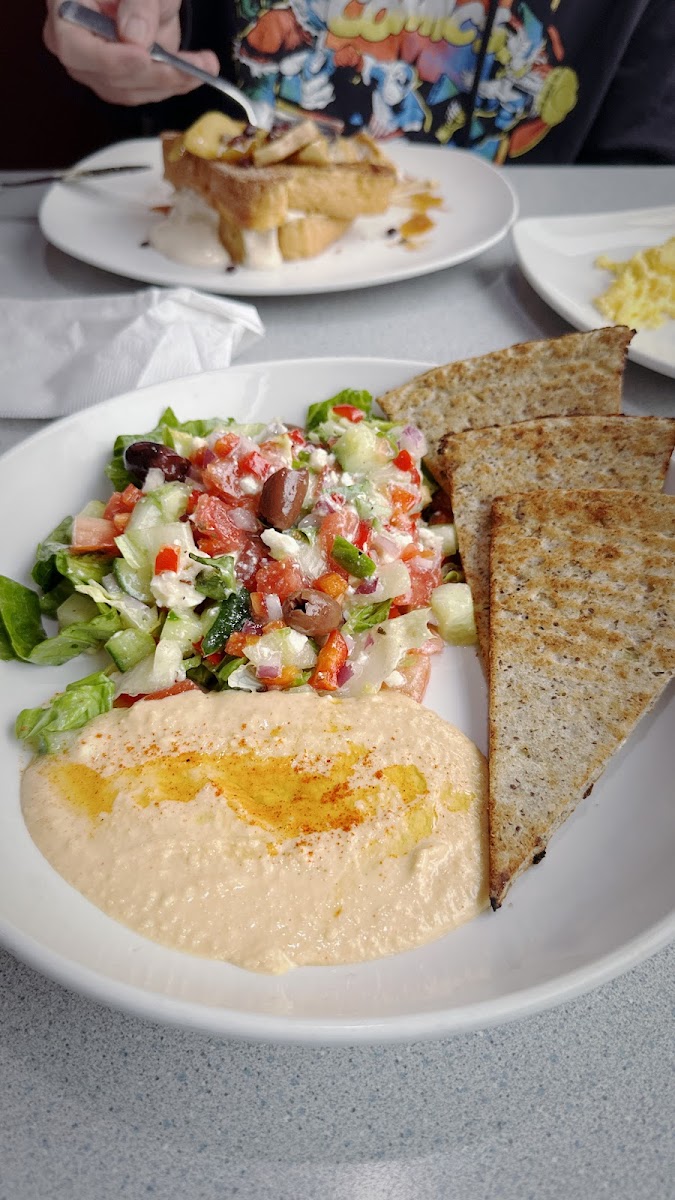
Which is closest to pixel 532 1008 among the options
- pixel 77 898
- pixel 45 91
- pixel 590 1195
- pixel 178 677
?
pixel 590 1195

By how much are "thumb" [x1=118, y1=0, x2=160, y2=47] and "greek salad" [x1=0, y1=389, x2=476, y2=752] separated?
2.82 meters

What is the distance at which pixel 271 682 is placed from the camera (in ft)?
6.67

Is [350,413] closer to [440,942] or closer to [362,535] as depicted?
[362,535]

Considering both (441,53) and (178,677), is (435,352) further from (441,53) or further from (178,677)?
(441,53)

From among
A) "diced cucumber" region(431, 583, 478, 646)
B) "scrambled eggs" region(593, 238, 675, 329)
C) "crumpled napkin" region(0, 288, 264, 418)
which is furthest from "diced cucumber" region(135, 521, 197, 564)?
"scrambled eggs" region(593, 238, 675, 329)

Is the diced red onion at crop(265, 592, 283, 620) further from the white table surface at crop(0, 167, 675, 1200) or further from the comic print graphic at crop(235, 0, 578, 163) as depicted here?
the comic print graphic at crop(235, 0, 578, 163)

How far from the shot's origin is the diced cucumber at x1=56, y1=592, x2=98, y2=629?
217cm

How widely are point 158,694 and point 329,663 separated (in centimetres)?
38

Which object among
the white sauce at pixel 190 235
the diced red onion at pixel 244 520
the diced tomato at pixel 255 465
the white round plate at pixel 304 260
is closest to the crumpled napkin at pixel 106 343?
the white round plate at pixel 304 260

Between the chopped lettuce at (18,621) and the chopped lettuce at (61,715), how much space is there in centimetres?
17

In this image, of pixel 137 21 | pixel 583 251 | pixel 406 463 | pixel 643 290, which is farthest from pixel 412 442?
pixel 137 21

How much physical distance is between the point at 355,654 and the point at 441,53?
12.6 ft

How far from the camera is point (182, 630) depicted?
6.89ft

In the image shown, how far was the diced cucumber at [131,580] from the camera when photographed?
7.12 ft
